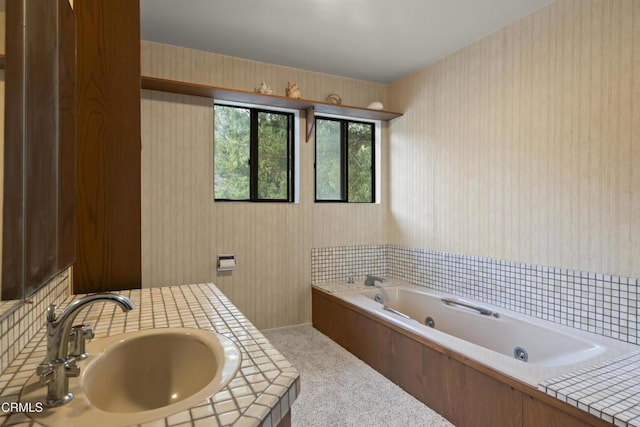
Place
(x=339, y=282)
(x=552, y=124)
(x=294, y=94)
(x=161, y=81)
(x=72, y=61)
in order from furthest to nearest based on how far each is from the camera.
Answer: (x=339, y=282) → (x=294, y=94) → (x=161, y=81) → (x=552, y=124) → (x=72, y=61)

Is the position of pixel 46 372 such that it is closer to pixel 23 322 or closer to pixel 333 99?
pixel 23 322

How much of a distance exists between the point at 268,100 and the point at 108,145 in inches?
70.5

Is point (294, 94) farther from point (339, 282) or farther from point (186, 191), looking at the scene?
point (339, 282)

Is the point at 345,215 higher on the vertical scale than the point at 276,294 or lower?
higher

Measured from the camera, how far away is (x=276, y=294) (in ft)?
10.9

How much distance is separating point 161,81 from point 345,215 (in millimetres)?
2045

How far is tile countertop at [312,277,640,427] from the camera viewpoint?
124cm

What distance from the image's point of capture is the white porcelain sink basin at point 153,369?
0.84m

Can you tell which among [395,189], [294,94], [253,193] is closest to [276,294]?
[253,193]

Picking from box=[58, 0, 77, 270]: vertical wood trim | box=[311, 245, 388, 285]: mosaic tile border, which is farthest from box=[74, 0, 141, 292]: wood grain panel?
box=[311, 245, 388, 285]: mosaic tile border

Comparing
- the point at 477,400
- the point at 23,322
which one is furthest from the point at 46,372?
the point at 477,400

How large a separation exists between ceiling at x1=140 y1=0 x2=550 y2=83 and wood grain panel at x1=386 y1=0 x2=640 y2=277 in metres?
0.23

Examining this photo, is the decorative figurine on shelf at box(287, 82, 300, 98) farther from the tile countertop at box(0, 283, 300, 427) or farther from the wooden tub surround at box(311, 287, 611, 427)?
the tile countertop at box(0, 283, 300, 427)

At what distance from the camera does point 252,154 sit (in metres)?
3.27
